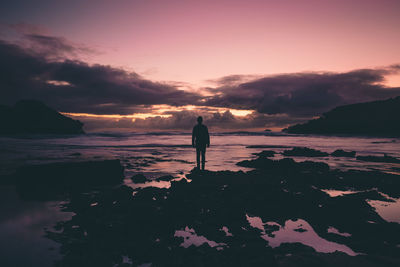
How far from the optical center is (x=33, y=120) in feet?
341

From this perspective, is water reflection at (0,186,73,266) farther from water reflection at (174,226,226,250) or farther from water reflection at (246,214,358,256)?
water reflection at (246,214,358,256)

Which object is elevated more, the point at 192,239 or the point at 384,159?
the point at 192,239

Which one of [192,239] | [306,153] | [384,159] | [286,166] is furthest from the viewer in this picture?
[306,153]

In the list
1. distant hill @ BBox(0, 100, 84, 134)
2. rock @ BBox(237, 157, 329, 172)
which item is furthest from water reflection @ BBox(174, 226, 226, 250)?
distant hill @ BBox(0, 100, 84, 134)

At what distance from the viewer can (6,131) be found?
300ft

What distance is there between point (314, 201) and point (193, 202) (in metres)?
3.82

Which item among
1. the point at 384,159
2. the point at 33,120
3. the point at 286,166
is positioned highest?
the point at 33,120

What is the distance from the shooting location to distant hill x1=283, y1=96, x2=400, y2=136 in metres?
109

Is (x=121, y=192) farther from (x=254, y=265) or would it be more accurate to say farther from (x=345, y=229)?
(x=345, y=229)

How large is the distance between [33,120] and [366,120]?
16138 cm

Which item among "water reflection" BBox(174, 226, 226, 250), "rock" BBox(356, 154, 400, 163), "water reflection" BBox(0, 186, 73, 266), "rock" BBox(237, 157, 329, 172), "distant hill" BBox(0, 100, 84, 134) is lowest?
"rock" BBox(356, 154, 400, 163)

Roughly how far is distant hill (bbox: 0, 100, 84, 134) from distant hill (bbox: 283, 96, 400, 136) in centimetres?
13790

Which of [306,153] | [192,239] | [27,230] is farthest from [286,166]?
[27,230]

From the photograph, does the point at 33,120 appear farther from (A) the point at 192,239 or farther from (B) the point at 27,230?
(A) the point at 192,239
